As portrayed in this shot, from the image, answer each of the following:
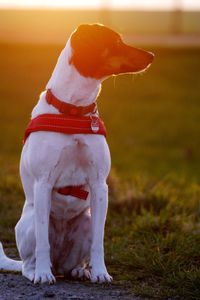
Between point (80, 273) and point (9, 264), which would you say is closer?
point (80, 273)

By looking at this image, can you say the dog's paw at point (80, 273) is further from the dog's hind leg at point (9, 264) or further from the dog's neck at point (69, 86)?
the dog's neck at point (69, 86)

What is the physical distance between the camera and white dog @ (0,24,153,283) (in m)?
5.06

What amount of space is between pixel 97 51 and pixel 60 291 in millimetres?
1535

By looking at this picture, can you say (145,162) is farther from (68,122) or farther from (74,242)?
(68,122)

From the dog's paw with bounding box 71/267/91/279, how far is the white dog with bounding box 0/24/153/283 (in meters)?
0.12

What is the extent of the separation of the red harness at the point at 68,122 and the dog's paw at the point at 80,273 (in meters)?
0.58

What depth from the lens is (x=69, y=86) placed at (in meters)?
5.12

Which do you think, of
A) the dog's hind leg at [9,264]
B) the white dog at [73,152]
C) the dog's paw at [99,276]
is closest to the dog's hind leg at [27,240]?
the white dog at [73,152]

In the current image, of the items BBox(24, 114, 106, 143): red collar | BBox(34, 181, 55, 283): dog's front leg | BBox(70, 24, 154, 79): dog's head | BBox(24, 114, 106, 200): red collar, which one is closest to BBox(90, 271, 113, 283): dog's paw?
BBox(34, 181, 55, 283): dog's front leg

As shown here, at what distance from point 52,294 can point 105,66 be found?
4.81 feet

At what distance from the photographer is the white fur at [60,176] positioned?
510 centimetres

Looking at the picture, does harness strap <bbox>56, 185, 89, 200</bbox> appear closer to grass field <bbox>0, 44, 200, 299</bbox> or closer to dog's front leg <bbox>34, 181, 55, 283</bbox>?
dog's front leg <bbox>34, 181, 55, 283</bbox>

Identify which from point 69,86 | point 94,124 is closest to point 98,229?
point 94,124

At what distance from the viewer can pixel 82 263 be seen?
18.2 feet
